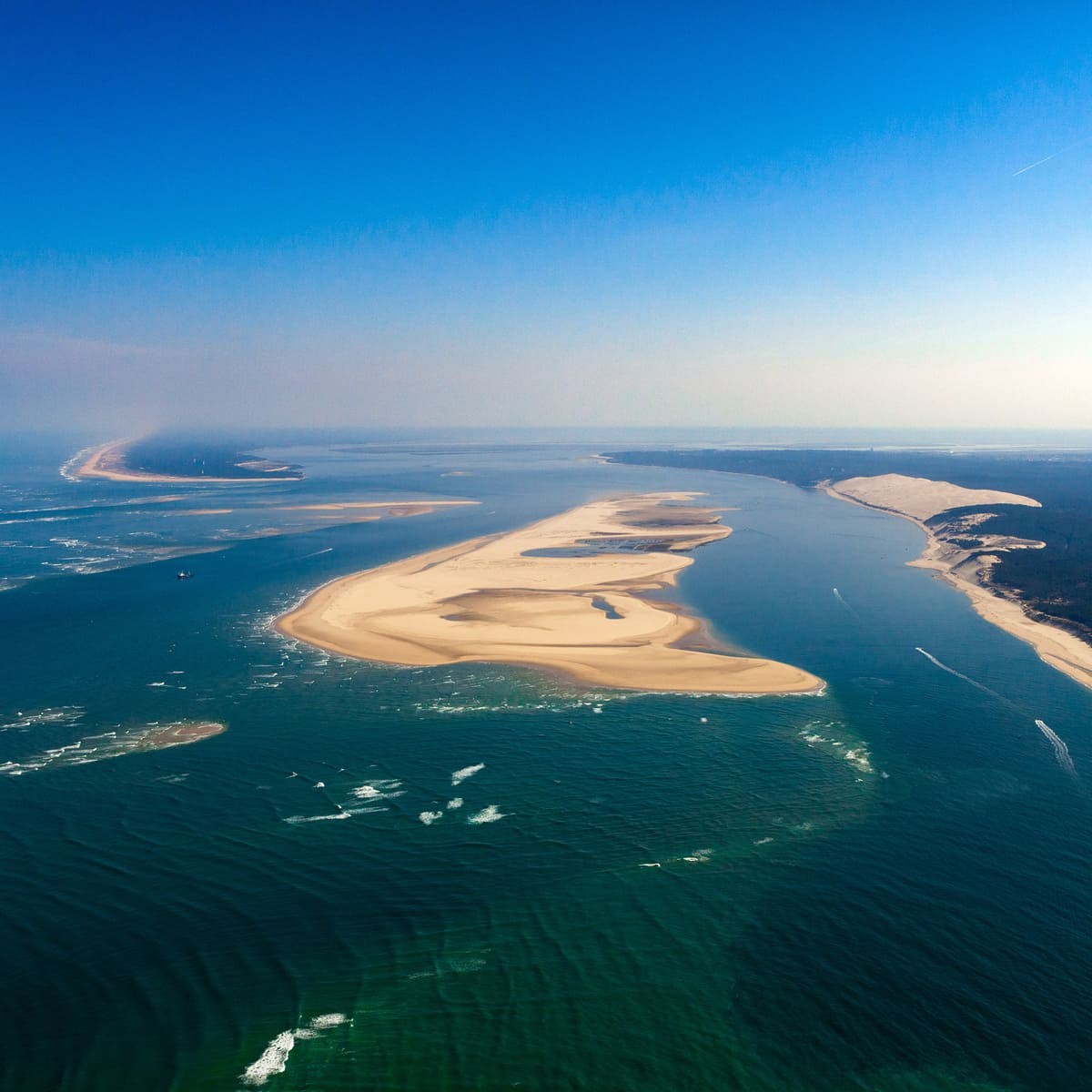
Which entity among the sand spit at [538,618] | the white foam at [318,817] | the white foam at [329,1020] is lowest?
the white foam at [329,1020]

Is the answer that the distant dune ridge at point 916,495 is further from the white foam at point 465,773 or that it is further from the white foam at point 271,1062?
the white foam at point 271,1062

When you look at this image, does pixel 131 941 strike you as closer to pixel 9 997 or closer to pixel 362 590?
pixel 9 997

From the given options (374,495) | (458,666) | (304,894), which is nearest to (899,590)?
(458,666)

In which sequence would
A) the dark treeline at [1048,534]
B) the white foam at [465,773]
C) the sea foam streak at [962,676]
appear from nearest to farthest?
1. the white foam at [465,773]
2. the sea foam streak at [962,676]
3. the dark treeline at [1048,534]

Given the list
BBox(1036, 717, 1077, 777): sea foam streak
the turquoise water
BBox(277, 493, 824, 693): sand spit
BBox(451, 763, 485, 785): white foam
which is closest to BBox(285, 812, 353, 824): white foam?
the turquoise water

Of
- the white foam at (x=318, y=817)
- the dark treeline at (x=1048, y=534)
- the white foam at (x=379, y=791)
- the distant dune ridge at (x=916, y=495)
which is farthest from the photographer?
the distant dune ridge at (x=916, y=495)

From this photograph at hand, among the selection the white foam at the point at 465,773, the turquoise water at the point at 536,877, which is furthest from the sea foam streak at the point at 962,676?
the white foam at the point at 465,773

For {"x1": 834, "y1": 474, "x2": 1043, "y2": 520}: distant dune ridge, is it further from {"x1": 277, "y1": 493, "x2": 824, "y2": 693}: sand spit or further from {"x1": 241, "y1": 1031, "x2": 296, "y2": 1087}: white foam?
{"x1": 241, "y1": 1031, "x2": 296, "y2": 1087}: white foam

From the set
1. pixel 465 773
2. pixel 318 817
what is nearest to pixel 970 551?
pixel 465 773

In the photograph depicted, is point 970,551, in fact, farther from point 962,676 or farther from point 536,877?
point 536,877
